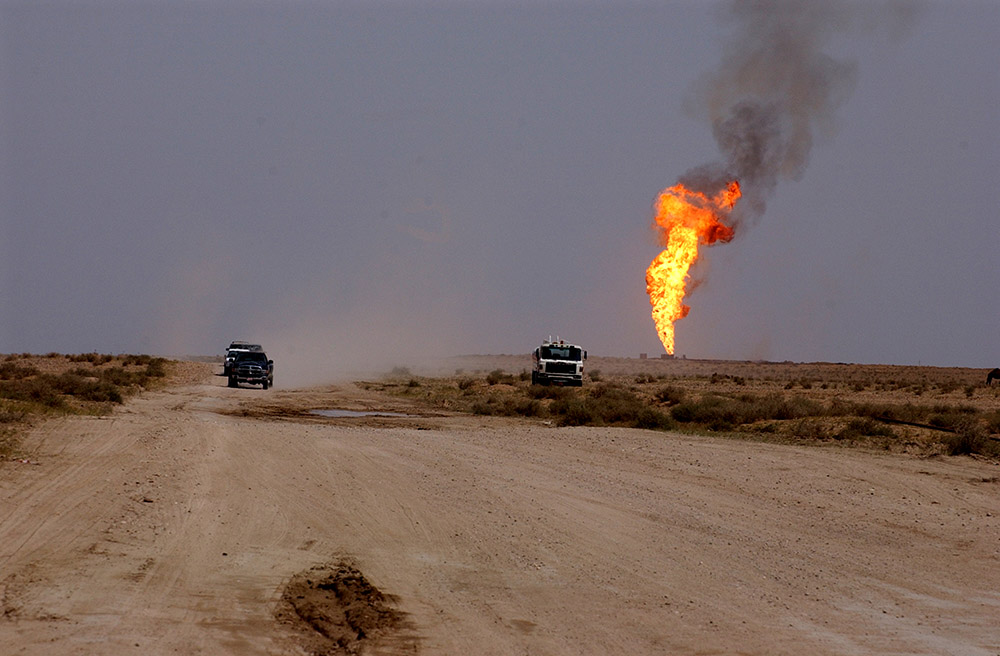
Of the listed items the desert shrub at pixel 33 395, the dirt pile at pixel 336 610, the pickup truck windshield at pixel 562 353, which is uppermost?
the pickup truck windshield at pixel 562 353

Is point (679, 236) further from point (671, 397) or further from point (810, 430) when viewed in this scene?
point (810, 430)

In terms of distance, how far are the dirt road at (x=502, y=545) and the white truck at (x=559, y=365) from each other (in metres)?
30.7

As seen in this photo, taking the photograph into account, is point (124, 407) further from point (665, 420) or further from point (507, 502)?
point (507, 502)

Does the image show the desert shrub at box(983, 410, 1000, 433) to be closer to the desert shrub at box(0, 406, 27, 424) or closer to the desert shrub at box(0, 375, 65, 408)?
the desert shrub at box(0, 406, 27, 424)

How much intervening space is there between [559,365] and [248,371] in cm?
1568

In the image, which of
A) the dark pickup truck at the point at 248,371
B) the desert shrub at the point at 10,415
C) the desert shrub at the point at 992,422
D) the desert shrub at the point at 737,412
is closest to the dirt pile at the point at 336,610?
the desert shrub at the point at 10,415

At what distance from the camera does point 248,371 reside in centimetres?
5119

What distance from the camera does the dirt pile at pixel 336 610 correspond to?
8359 millimetres

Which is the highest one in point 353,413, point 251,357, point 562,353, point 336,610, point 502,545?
point 562,353

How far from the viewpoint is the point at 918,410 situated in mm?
35219

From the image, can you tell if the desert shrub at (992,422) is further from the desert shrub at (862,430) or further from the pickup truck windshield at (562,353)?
the pickup truck windshield at (562,353)

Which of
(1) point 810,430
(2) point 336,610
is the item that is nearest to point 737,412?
(1) point 810,430

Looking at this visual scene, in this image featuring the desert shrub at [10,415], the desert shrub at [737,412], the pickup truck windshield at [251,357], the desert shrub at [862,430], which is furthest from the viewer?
the pickup truck windshield at [251,357]

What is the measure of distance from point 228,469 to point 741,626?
10147 mm
